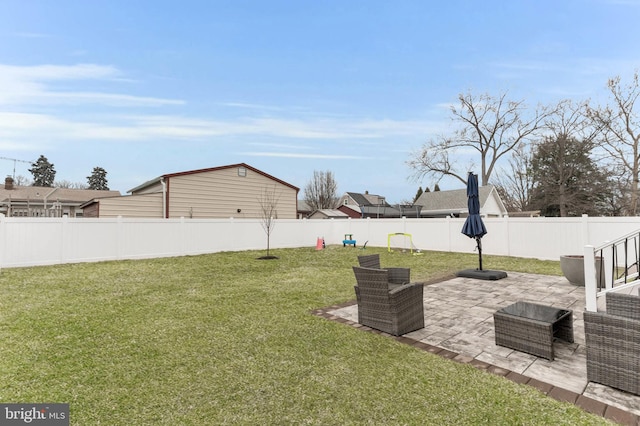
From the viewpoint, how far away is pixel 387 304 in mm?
4051

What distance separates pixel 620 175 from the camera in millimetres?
19984

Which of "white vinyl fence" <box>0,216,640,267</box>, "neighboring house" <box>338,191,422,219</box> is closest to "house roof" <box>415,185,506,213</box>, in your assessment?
"neighboring house" <box>338,191,422,219</box>

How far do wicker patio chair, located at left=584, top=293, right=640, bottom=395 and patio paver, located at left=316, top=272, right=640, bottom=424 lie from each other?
93 mm

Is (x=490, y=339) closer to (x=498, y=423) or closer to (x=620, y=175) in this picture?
(x=498, y=423)

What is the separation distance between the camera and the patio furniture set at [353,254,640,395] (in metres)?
2.57

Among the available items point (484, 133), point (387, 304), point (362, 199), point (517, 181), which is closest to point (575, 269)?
point (387, 304)

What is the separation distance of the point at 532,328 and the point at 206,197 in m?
17.3

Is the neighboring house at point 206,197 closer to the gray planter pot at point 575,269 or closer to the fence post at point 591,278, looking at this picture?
the gray planter pot at point 575,269

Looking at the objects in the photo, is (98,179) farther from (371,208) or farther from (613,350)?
(613,350)

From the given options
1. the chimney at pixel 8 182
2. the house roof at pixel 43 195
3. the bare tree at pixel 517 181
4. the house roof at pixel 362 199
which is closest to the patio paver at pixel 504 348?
the bare tree at pixel 517 181

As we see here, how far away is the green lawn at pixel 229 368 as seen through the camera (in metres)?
2.37

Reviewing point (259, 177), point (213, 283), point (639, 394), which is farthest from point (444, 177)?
point (639, 394)

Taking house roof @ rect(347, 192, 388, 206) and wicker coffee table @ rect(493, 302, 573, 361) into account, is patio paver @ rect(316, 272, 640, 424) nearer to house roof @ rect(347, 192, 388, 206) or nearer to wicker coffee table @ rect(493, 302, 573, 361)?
wicker coffee table @ rect(493, 302, 573, 361)

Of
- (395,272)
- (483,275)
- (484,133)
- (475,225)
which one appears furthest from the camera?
(484,133)
